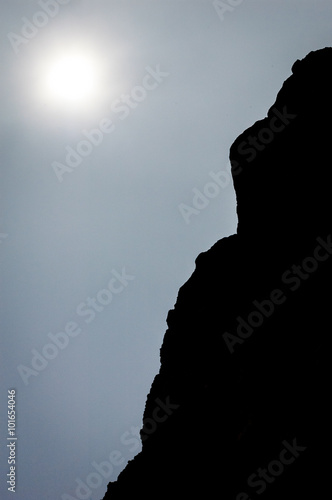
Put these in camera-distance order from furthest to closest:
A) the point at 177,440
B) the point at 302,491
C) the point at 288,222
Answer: the point at 177,440 → the point at 288,222 → the point at 302,491

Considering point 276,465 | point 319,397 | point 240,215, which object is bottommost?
point 276,465

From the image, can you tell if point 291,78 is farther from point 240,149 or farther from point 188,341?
point 188,341

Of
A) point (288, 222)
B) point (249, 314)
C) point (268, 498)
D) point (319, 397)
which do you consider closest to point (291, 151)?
point (288, 222)

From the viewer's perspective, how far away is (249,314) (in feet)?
63.2

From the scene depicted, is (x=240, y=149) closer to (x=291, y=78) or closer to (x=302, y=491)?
(x=291, y=78)

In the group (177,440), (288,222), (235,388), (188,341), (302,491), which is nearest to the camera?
(302,491)

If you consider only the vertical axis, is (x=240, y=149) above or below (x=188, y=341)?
above

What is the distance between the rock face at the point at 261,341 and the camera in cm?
1573

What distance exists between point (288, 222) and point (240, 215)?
13.4 ft

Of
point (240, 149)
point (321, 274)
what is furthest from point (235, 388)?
point (240, 149)

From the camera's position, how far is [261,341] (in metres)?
18.2

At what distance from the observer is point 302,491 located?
1466cm

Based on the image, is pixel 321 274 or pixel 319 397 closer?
pixel 319 397

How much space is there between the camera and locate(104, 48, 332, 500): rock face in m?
15.7
